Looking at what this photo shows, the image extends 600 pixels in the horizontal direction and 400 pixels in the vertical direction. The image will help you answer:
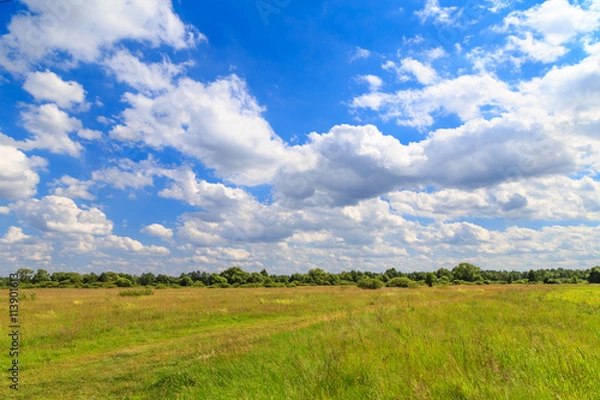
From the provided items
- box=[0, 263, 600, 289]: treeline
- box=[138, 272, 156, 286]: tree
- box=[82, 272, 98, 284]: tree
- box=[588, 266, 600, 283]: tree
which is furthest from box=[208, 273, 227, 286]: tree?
box=[588, 266, 600, 283]: tree

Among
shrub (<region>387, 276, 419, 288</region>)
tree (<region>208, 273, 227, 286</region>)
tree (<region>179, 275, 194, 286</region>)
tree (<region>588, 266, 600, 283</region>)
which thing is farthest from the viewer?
tree (<region>179, 275, 194, 286</region>)

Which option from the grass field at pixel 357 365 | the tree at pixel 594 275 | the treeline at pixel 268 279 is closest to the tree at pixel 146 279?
the treeline at pixel 268 279

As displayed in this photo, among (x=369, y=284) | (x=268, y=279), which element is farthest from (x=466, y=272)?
(x=268, y=279)

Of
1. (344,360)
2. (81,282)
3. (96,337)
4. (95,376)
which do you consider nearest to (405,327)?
(344,360)

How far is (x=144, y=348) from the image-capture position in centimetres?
1509

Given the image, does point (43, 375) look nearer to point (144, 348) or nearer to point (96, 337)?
point (144, 348)

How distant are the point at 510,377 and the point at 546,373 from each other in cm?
63

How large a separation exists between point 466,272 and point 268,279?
6573 centimetres

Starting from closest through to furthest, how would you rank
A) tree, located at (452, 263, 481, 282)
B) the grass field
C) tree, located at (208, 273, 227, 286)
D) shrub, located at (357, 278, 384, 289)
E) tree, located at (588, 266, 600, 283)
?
the grass field → shrub, located at (357, 278, 384, 289) → tree, located at (588, 266, 600, 283) → tree, located at (208, 273, 227, 286) → tree, located at (452, 263, 481, 282)

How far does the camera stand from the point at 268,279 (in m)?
92.5

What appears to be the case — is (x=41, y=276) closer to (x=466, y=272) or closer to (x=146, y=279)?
(x=146, y=279)

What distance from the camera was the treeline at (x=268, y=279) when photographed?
74062 millimetres

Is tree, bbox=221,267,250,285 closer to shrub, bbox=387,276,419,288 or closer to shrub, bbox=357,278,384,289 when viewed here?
shrub, bbox=357,278,384,289

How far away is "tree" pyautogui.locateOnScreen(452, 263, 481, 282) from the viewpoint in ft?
352
